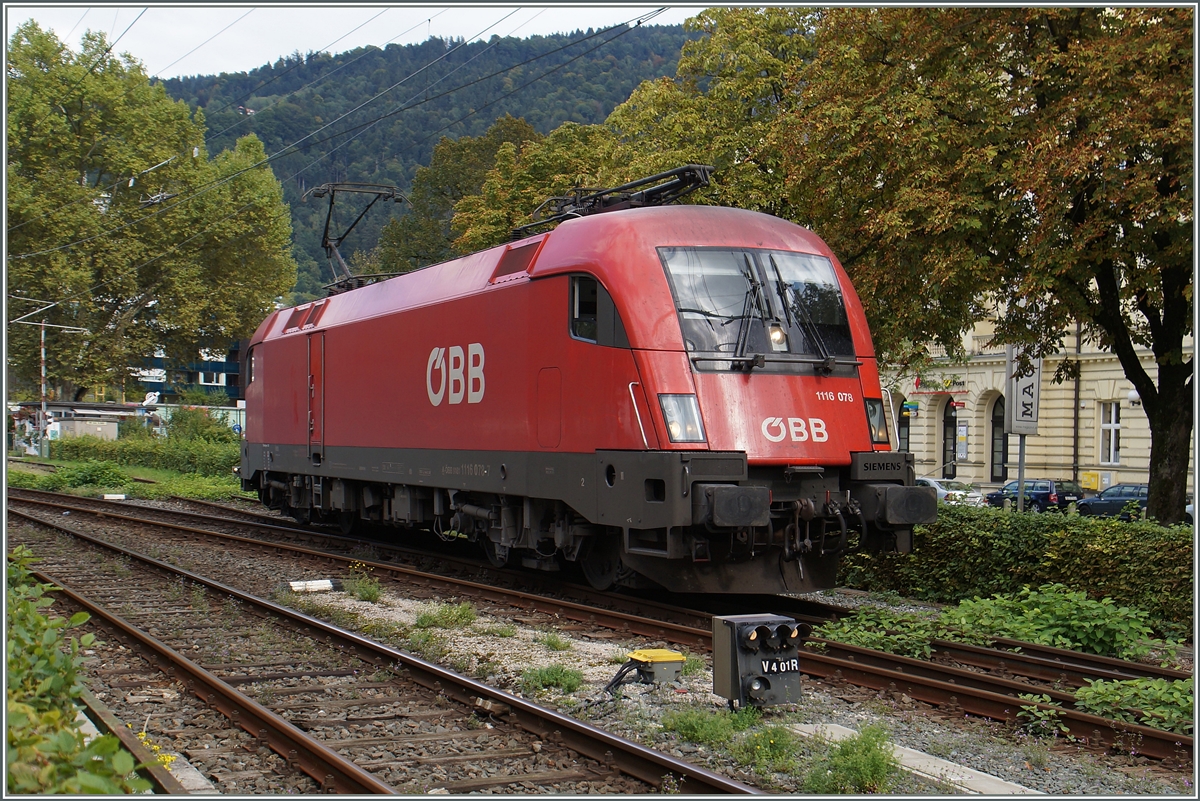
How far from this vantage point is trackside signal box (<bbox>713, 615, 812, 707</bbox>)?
7371 millimetres

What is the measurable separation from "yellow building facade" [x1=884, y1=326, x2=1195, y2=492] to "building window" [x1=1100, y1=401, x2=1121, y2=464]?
0.03 meters

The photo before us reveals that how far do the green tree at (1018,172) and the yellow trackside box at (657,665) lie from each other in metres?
7.41

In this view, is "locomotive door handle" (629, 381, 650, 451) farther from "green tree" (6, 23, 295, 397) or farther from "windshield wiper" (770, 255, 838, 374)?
"green tree" (6, 23, 295, 397)

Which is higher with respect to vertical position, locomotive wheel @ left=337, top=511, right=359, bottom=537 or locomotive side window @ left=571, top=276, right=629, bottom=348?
locomotive side window @ left=571, top=276, right=629, bottom=348

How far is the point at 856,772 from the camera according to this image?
19.3ft

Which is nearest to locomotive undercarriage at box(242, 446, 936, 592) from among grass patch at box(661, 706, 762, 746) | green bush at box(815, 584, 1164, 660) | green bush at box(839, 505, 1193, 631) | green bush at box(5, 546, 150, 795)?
green bush at box(815, 584, 1164, 660)

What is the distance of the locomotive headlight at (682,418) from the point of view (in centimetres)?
995

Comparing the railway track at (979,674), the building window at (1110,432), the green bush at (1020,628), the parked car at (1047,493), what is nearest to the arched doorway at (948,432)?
the building window at (1110,432)

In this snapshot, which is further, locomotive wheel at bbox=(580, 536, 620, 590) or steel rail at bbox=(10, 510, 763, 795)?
locomotive wheel at bbox=(580, 536, 620, 590)

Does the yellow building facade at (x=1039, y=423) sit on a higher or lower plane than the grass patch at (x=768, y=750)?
higher

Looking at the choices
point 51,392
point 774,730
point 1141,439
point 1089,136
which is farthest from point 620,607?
point 51,392

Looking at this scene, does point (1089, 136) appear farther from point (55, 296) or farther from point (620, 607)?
point (55, 296)

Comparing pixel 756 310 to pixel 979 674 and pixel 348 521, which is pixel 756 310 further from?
pixel 348 521

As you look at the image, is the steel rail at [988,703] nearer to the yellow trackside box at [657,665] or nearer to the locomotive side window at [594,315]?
the yellow trackside box at [657,665]
